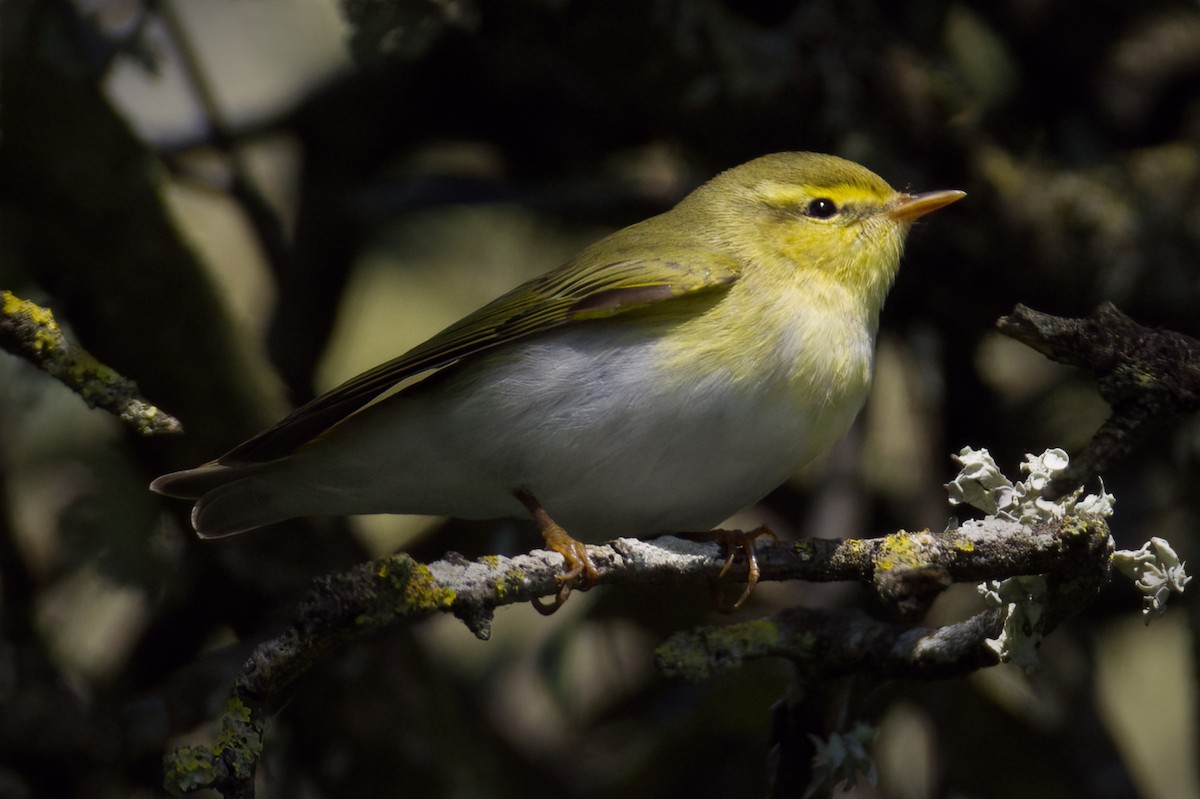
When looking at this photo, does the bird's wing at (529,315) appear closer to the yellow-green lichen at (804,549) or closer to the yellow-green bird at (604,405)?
the yellow-green bird at (604,405)

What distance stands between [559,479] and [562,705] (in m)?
0.99

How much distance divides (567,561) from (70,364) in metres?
0.90

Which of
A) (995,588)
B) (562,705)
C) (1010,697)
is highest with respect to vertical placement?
(995,588)

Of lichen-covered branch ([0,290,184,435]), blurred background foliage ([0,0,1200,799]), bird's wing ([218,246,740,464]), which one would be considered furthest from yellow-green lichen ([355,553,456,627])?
blurred background foliage ([0,0,1200,799])

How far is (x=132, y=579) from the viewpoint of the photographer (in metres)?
3.47

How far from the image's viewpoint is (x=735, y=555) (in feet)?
9.14

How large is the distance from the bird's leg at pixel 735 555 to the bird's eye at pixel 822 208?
92cm

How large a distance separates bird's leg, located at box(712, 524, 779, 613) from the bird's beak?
37.9 inches

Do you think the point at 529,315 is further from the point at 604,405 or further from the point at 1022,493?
the point at 1022,493

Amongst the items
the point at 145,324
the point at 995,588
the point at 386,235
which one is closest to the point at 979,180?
the point at 386,235

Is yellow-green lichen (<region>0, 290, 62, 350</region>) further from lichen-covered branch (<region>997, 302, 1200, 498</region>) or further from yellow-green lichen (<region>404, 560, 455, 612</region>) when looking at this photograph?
lichen-covered branch (<region>997, 302, 1200, 498</region>)

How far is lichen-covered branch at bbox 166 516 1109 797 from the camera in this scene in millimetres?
1818

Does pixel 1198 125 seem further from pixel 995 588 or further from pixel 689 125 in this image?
pixel 995 588

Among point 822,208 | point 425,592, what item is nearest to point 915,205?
point 822,208
